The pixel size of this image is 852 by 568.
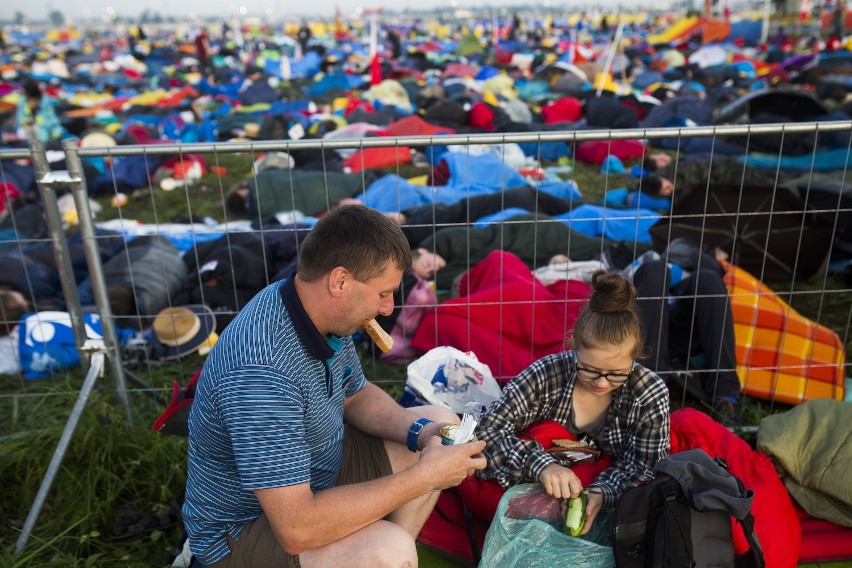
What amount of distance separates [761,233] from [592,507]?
3299mm

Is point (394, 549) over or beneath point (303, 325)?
beneath

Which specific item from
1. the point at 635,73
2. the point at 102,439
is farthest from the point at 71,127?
the point at 635,73

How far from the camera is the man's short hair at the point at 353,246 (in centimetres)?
208

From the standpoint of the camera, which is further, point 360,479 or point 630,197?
point 630,197

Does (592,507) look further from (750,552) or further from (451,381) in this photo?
(451,381)

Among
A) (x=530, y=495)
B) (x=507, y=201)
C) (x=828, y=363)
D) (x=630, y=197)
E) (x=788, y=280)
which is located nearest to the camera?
(x=530, y=495)

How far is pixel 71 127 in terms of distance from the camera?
45.2 feet

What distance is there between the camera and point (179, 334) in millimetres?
4590

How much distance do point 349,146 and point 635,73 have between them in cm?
2002

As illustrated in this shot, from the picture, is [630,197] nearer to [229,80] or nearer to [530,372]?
[530,372]

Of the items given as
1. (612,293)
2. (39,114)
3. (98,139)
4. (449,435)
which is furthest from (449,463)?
(39,114)

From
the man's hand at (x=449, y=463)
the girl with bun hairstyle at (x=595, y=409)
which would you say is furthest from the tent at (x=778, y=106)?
the man's hand at (x=449, y=463)

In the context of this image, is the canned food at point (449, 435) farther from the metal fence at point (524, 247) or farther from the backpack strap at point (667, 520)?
the metal fence at point (524, 247)

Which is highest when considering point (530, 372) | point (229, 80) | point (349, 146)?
point (349, 146)
